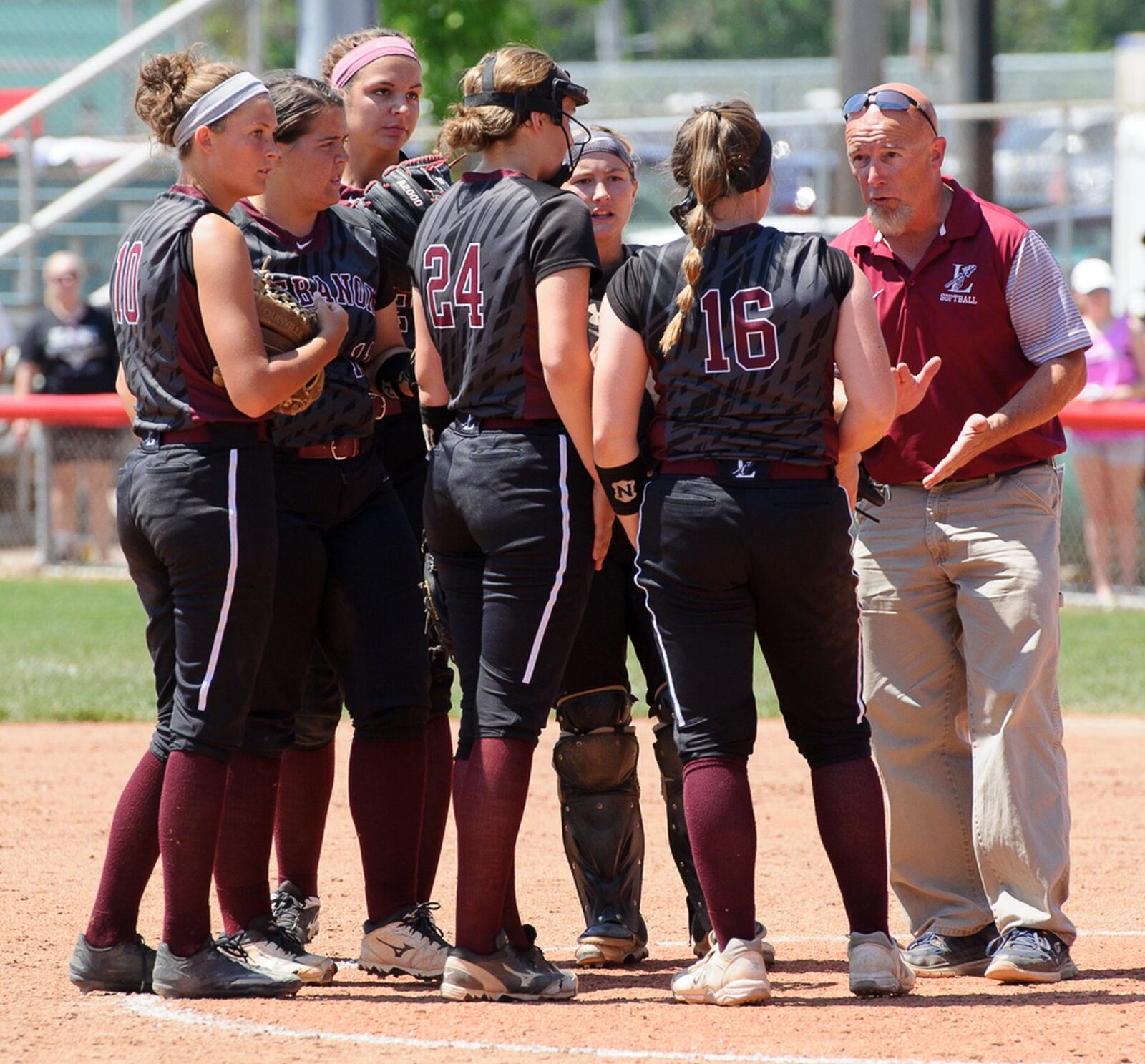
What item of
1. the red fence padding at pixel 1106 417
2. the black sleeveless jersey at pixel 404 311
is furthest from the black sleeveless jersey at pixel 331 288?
the red fence padding at pixel 1106 417

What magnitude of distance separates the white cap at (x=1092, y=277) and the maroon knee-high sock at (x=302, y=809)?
29.4 feet

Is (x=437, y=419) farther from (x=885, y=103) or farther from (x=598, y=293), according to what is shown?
(x=885, y=103)

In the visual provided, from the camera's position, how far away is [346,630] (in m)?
4.56

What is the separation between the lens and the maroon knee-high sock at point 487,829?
4297mm

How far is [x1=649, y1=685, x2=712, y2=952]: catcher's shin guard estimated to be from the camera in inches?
195

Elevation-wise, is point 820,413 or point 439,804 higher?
point 820,413

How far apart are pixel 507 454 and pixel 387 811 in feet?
3.28

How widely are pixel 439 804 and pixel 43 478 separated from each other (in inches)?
367

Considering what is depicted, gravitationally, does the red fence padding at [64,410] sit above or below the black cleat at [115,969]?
above

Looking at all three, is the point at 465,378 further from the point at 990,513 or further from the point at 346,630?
the point at 990,513

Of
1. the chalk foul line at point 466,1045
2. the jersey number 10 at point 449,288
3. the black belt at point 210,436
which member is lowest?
the chalk foul line at point 466,1045

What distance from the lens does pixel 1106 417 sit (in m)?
11.3

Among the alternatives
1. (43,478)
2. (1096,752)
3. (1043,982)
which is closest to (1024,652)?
(1043,982)

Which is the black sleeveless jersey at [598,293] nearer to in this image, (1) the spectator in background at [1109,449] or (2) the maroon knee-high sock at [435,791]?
(2) the maroon knee-high sock at [435,791]
